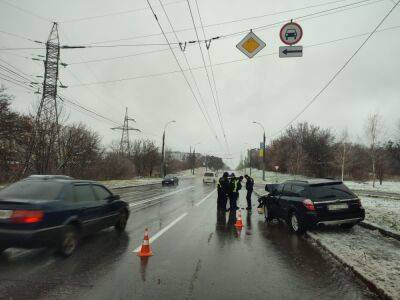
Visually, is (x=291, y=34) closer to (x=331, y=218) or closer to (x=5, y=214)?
(x=331, y=218)

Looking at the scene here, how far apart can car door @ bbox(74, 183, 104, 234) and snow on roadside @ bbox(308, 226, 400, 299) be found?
5241 millimetres

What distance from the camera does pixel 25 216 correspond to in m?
5.70

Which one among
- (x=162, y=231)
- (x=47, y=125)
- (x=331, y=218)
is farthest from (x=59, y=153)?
(x=331, y=218)

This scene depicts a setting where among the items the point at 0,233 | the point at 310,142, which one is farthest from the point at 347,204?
the point at 310,142

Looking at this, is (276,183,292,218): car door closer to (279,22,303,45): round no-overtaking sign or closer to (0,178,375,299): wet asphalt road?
(0,178,375,299): wet asphalt road

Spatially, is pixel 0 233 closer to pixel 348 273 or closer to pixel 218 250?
pixel 218 250

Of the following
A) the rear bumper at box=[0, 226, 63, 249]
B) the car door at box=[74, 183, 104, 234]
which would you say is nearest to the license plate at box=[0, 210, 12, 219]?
the rear bumper at box=[0, 226, 63, 249]

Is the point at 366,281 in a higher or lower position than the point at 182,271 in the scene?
higher

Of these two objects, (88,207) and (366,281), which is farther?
(88,207)

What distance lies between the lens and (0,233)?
5660 mm

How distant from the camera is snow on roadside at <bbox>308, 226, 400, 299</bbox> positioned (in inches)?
196

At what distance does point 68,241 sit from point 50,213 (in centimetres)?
80

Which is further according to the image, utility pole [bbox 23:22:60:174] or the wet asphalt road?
utility pole [bbox 23:22:60:174]

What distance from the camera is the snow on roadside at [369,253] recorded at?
4990mm
